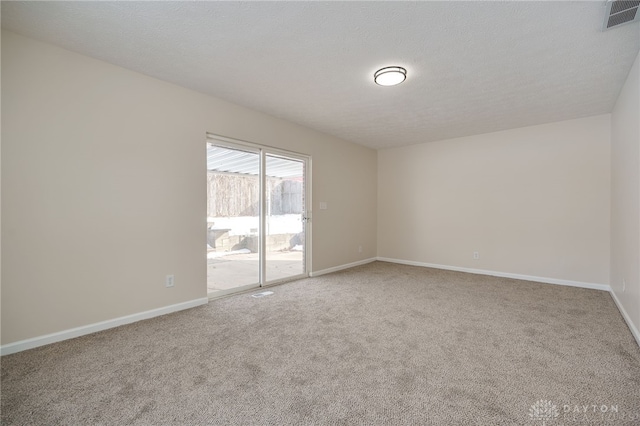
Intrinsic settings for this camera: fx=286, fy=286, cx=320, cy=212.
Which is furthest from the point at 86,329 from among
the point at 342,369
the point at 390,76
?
the point at 390,76

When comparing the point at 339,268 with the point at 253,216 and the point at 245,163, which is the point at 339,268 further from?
the point at 245,163

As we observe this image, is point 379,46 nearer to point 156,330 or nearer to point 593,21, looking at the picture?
point 593,21

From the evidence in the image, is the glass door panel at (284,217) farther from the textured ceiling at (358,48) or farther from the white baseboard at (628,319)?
the white baseboard at (628,319)

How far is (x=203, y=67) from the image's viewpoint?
2.78 m

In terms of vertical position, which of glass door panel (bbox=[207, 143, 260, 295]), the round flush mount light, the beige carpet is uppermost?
the round flush mount light

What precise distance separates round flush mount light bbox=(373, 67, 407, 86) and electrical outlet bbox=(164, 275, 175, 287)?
306 centimetres

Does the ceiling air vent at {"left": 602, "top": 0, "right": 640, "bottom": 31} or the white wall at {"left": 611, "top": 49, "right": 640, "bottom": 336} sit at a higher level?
the ceiling air vent at {"left": 602, "top": 0, "right": 640, "bottom": 31}

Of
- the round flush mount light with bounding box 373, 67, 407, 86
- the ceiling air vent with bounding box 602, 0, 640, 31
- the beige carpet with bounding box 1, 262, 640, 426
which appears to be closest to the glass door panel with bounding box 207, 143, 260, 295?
the beige carpet with bounding box 1, 262, 640, 426

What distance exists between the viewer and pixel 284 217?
4.57 metres

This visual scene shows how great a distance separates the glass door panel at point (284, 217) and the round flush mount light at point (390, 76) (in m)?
1.98

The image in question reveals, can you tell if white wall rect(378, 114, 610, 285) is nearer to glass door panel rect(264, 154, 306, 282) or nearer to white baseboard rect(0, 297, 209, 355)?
glass door panel rect(264, 154, 306, 282)

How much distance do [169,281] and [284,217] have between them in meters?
1.91

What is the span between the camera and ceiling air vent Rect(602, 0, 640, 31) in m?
1.87

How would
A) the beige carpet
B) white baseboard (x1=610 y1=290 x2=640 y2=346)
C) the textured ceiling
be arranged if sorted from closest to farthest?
the beige carpet
the textured ceiling
white baseboard (x1=610 y1=290 x2=640 y2=346)
